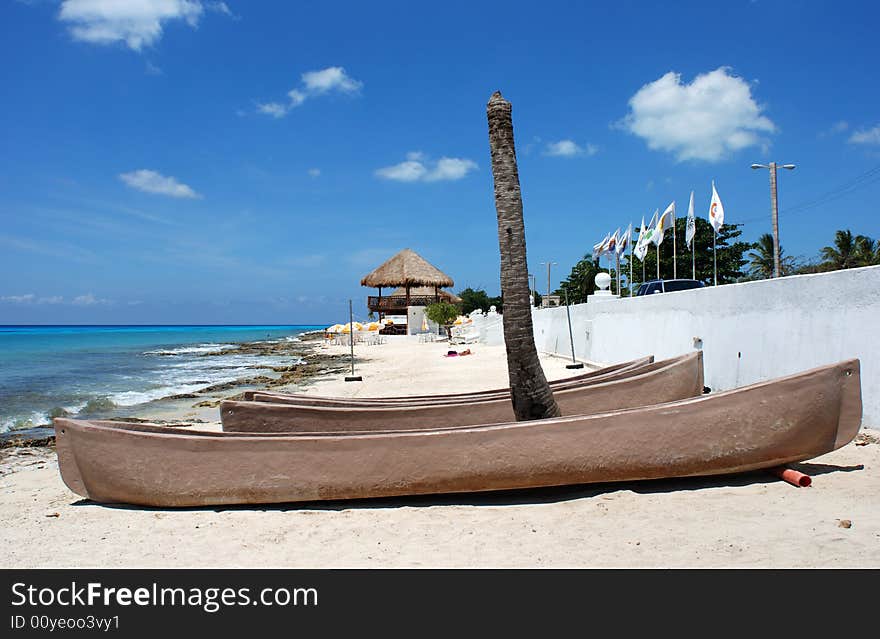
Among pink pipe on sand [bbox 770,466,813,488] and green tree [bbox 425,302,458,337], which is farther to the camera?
green tree [bbox 425,302,458,337]

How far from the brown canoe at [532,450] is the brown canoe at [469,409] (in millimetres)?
1079

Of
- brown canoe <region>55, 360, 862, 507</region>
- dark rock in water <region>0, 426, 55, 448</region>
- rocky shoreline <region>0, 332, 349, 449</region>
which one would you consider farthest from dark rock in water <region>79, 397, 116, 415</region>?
brown canoe <region>55, 360, 862, 507</region>

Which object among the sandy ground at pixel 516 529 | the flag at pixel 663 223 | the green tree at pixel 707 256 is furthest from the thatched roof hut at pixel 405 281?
the sandy ground at pixel 516 529

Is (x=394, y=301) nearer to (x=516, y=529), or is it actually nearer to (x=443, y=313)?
(x=443, y=313)

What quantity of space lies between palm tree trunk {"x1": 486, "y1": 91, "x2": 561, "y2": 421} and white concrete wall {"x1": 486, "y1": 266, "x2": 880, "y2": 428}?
3001mm

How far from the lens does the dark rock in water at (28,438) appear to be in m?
→ 9.03

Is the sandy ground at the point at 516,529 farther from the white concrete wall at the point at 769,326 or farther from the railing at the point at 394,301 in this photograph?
the railing at the point at 394,301

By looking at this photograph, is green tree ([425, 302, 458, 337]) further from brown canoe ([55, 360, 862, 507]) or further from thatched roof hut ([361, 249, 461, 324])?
brown canoe ([55, 360, 862, 507])

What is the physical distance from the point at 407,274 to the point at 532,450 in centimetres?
3485

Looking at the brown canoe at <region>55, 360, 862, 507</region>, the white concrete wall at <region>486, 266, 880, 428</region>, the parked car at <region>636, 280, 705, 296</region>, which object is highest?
the parked car at <region>636, 280, 705, 296</region>

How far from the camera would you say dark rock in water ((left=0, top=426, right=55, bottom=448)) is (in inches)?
356

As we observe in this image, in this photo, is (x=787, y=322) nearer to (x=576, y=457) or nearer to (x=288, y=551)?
(x=576, y=457)
